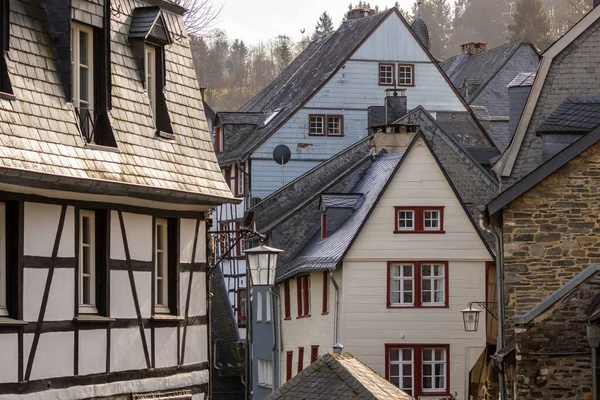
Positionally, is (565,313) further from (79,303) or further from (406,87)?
Result: (406,87)

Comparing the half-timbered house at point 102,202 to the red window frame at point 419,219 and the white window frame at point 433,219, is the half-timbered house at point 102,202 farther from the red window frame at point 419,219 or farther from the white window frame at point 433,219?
the white window frame at point 433,219

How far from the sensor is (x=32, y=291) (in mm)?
17328

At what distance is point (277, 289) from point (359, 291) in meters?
6.23

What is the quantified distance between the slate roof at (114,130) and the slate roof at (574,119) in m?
8.75

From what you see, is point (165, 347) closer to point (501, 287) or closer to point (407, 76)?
point (501, 287)

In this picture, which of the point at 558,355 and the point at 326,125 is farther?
the point at 326,125

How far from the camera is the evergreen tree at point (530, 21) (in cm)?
9619

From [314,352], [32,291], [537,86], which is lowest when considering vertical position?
[314,352]

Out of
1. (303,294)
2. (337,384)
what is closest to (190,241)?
(337,384)

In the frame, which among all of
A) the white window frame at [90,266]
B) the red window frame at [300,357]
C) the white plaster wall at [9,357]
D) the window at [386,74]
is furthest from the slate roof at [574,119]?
the window at [386,74]

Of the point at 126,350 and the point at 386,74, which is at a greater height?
the point at 386,74

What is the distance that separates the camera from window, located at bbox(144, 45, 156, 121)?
67.0 ft

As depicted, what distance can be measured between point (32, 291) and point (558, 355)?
9.20 meters

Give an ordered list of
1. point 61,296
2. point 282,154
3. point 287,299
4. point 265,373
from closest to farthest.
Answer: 1. point 61,296
2. point 287,299
3. point 265,373
4. point 282,154
